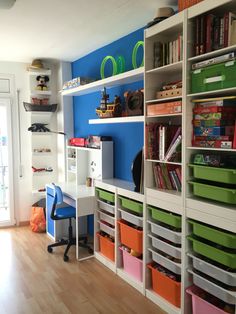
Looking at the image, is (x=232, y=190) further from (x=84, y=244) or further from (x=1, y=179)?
(x=1, y=179)

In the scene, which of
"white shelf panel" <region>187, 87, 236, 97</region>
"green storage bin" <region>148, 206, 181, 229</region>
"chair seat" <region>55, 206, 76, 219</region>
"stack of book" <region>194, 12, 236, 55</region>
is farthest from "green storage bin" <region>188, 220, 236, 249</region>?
"chair seat" <region>55, 206, 76, 219</region>

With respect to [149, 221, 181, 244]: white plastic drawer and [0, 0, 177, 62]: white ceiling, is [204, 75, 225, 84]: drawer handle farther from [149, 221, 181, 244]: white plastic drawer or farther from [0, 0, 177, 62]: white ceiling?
[149, 221, 181, 244]: white plastic drawer

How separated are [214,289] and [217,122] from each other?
3.85ft

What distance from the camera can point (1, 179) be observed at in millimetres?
5004

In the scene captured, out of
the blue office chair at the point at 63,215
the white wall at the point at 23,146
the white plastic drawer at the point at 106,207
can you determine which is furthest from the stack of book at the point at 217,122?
the white wall at the point at 23,146

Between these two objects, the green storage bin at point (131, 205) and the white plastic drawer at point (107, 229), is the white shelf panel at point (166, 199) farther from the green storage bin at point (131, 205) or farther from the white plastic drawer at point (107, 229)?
the white plastic drawer at point (107, 229)

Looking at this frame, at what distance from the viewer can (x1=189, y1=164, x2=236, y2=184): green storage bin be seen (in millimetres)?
2041

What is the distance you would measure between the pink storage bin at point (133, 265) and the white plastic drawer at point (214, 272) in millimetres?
731

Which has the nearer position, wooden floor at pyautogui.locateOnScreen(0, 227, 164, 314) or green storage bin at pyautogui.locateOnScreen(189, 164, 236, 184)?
green storage bin at pyautogui.locateOnScreen(189, 164, 236, 184)

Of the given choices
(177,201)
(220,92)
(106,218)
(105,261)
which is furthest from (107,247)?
(220,92)

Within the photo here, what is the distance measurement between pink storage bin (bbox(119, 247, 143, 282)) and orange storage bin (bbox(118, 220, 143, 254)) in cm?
10

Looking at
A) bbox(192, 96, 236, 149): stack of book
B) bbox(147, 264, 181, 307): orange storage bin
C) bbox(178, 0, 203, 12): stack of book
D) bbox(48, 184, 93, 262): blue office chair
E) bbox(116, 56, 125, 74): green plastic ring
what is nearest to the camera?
bbox(192, 96, 236, 149): stack of book

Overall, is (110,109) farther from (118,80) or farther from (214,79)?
(214,79)

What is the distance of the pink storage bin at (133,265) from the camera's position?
2955 millimetres
